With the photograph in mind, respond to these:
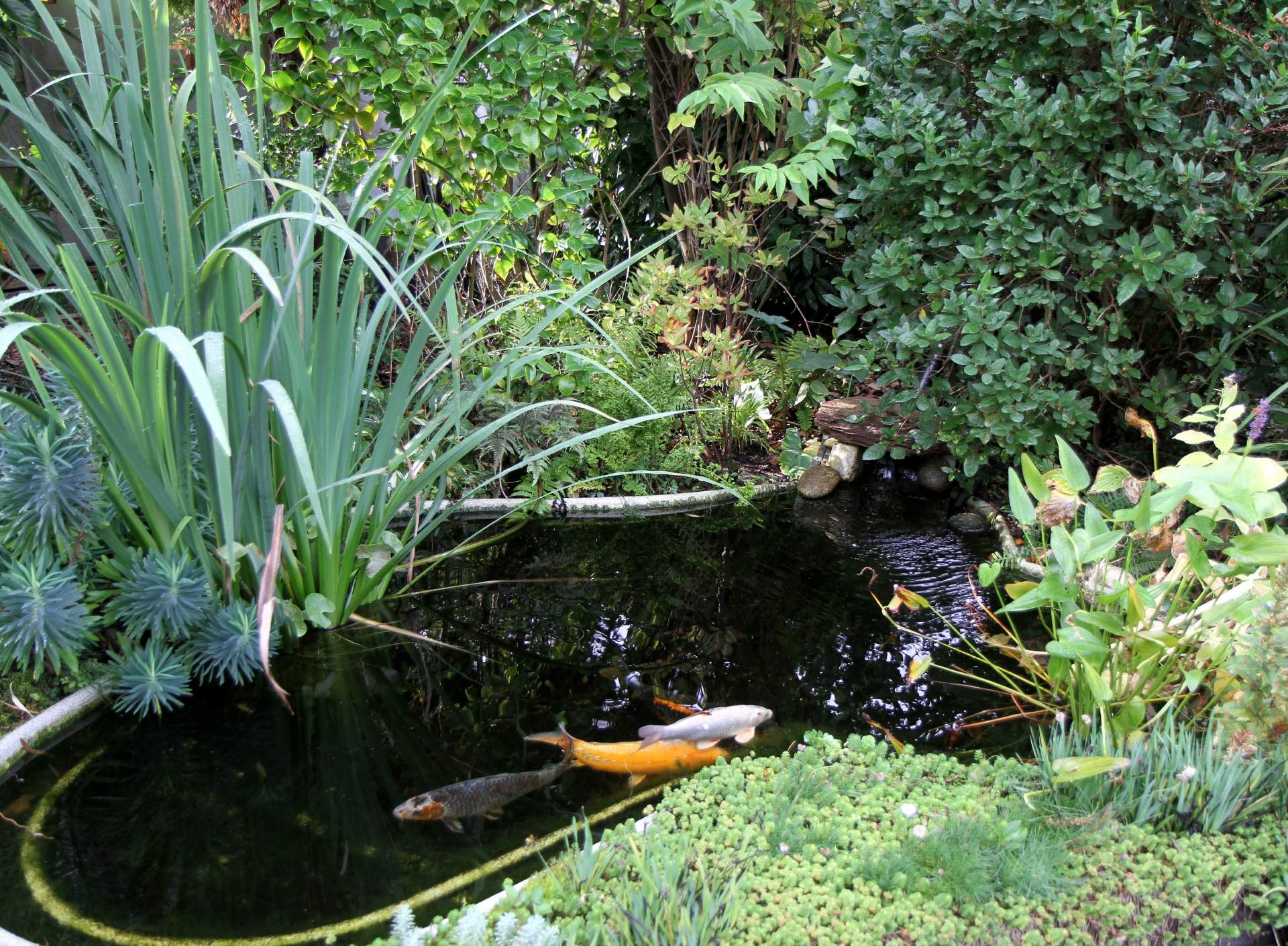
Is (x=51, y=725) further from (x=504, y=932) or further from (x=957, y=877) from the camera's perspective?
(x=957, y=877)

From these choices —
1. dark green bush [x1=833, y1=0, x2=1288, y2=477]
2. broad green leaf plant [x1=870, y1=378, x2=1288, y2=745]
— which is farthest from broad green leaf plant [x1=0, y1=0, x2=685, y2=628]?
dark green bush [x1=833, y1=0, x2=1288, y2=477]

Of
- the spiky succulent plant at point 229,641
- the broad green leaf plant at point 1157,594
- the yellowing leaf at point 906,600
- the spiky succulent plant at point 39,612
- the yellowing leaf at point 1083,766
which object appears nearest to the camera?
the yellowing leaf at point 1083,766

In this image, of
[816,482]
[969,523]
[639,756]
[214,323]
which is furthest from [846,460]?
[214,323]

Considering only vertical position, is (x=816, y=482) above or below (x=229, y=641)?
below

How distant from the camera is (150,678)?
2328 mm

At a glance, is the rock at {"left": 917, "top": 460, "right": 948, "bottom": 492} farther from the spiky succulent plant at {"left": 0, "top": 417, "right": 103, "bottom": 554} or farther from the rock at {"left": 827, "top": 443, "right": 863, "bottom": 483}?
the spiky succulent plant at {"left": 0, "top": 417, "right": 103, "bottom": 554}

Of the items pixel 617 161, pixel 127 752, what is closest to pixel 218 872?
pixel 127 752

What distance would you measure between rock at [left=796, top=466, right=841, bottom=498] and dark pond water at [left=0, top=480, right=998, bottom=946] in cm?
72

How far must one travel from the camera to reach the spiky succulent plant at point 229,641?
2393 millimetres

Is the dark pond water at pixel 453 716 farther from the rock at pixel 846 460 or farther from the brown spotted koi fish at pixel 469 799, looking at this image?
the rock at pixel 846 460

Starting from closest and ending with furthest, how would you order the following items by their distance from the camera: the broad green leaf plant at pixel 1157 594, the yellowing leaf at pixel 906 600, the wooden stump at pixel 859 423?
the broad green leaf plant at pixel 1157 594, the yellowing leaf at pixel 906 600, the wooden stump at pixel 859 423

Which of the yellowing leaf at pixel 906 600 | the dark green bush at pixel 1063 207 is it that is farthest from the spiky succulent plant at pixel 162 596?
the dark green bush at pixel 1063 207

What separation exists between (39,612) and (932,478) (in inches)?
150

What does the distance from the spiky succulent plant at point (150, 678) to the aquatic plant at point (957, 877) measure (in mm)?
1244
